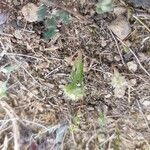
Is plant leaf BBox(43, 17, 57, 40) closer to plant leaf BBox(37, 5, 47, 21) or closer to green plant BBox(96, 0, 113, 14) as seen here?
plant leaf BBox(37, 5, 47, 21)

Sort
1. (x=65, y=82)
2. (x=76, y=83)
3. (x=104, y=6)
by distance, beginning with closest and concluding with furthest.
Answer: (x=104, y=6)
(x=76, y=83)
(x=65, y=82)

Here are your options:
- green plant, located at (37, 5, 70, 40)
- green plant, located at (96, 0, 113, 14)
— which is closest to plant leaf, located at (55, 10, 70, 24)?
green plant, located at (37, 5, 70, 40)

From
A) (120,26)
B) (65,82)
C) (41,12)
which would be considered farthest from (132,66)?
(41,12)

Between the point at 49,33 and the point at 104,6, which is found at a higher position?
the point at 104,6

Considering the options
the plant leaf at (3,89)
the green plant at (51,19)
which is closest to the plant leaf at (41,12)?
the green plant at (51,19)

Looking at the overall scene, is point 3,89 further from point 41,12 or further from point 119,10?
point 119,10

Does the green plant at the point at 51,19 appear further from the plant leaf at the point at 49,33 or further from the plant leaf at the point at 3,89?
the plant leaf at the point at 3,89

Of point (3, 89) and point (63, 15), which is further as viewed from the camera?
point (3, 89)
